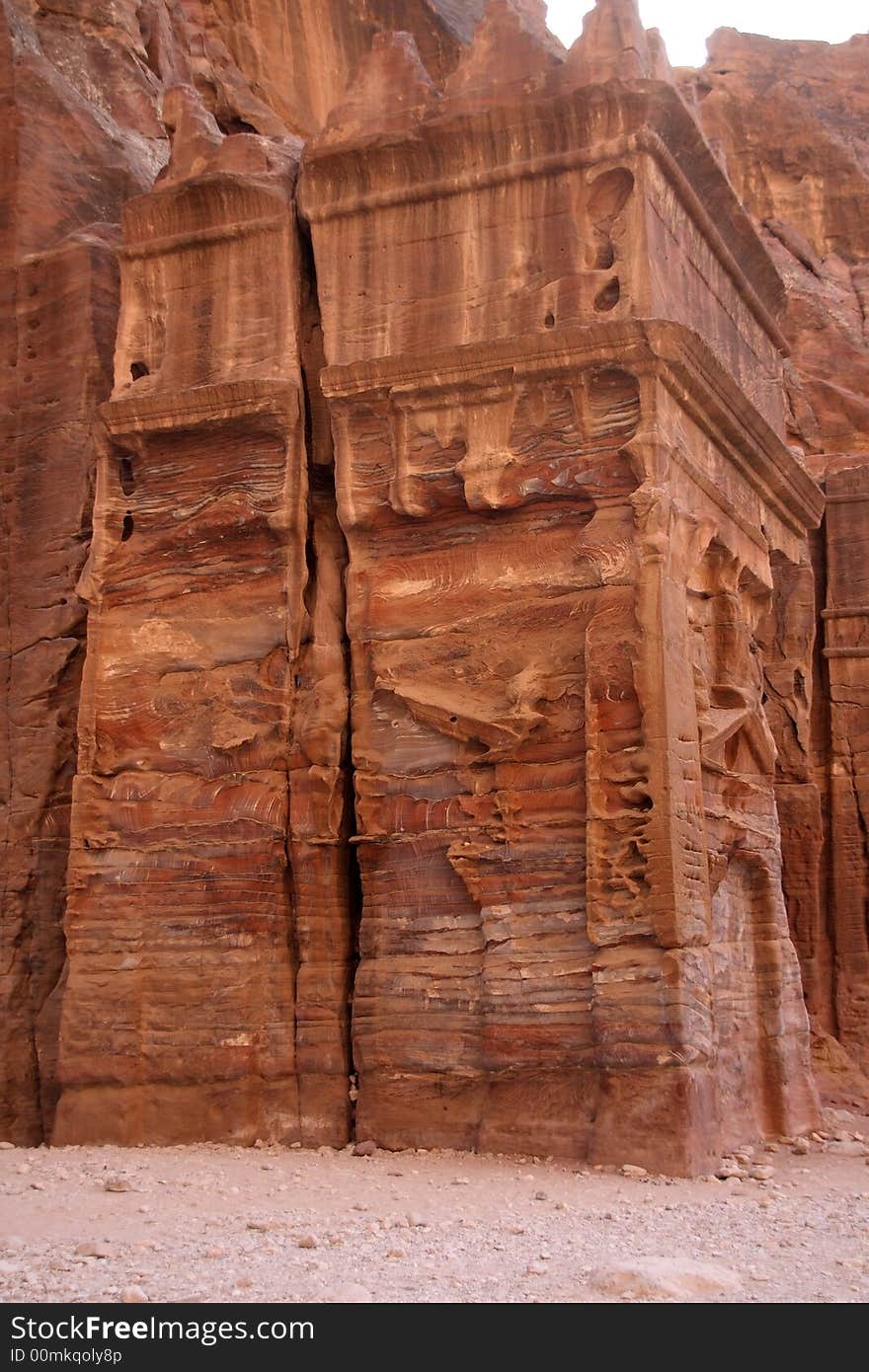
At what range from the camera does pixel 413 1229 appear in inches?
288

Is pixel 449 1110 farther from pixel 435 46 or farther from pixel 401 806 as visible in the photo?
pixel 435 46

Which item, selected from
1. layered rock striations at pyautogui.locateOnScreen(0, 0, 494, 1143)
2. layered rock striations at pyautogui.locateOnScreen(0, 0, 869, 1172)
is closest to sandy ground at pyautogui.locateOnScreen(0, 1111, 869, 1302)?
layered rock striations at pyautogui.locateOnScreen(0, 0, 869, 1172)

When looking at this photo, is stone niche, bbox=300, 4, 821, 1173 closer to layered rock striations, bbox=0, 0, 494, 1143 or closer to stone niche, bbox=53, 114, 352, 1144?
stone niche, bbox=53, 114, 352, 1144

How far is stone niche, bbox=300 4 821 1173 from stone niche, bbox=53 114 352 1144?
1.22 feet

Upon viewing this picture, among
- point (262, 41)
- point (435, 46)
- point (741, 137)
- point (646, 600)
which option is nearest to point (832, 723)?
point (646, 600)

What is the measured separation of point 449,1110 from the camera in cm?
964

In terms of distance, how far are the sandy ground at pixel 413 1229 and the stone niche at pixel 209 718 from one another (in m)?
0.65

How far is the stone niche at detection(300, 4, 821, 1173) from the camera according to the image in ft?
30.8

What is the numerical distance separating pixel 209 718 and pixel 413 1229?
4.56 meters

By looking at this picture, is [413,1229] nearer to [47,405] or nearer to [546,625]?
[546,625]

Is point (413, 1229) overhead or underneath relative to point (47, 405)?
underneath

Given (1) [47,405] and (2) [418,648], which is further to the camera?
(1) [47,405]

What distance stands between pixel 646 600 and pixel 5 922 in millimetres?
5711

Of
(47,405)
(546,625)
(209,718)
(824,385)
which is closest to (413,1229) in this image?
(546,625)
